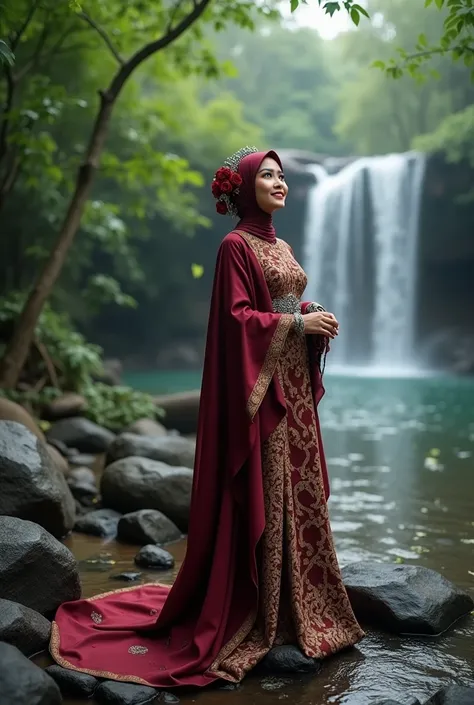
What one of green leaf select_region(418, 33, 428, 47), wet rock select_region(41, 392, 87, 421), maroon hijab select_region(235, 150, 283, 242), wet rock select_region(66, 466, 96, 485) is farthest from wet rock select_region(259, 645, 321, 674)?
wet rock select_region(41, 392, 87, 421)

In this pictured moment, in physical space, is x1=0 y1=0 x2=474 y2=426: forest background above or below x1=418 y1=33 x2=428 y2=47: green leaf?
above

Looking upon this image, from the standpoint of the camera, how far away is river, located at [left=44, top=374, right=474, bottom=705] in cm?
281

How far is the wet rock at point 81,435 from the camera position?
28.0ft

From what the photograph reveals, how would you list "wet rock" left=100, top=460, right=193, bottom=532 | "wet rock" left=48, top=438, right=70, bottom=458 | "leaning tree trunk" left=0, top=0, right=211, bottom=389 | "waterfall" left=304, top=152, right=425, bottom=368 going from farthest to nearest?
"waterfall" left=304, top=152, right=425, bottom=368, "wet rock" left=48, top=438, right=70, bottom=458, "leaning tree trunk" left=0, top=0, right=211, bottom=389, "wet rock" left=100, top=460, right=193, bottom=532

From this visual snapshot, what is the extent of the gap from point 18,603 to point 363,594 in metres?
1.63

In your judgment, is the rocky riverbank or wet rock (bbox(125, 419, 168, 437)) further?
wet rock (bbox(125, 419, 168, 437))

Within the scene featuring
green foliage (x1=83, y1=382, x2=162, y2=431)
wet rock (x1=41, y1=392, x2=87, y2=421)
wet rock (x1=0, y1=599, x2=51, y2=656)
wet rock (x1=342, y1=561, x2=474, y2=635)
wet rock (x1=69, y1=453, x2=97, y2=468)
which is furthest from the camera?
green foliage (x1=83, y1=382, x2=162, y2=431)

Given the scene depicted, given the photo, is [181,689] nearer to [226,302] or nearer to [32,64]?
[226,302]

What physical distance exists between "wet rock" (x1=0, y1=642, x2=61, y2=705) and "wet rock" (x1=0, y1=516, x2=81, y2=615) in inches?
35.2

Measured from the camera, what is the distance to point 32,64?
8.65m

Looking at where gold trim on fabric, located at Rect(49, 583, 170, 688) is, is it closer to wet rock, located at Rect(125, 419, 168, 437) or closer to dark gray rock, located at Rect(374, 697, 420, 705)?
dark gray rock, located at Rect(374, 697, 420, 705)

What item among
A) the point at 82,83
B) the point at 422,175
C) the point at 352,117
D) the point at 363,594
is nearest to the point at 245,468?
the point at 363,594

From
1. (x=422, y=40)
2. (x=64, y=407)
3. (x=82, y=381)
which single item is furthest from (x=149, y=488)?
(x=82, y=381)

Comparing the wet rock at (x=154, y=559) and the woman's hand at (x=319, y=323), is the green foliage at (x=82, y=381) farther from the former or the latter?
the woman's hand at (x=319, y=323)
